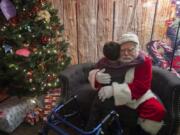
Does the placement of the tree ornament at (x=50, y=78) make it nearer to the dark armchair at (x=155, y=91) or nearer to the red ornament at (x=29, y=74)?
the red ornament at (x=29, y=74)

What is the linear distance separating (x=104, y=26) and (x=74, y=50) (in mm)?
475

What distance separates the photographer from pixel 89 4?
8.91 ft

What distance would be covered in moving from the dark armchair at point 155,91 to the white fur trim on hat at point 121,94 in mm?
109

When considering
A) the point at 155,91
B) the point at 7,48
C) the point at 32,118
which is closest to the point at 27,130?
the point at 32,118

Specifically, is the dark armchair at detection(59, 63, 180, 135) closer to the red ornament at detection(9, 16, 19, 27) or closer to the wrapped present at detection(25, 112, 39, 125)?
the wrapped present at detection(25, 112, 39, 125)

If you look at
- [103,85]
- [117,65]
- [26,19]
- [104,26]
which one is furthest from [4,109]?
[104,26]

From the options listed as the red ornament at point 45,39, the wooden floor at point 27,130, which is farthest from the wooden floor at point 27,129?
the red ornament at point 45,39

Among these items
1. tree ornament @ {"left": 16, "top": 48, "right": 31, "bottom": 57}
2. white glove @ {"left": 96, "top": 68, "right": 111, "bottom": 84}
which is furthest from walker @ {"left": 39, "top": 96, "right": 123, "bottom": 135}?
tree ornament @ {"left": 16, "top": 48, "right": 31, "bottom": 57}

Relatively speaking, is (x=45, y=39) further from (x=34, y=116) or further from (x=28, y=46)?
(x=34, y=116)

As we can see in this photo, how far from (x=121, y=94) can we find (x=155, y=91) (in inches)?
17.9

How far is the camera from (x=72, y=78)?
86.8 inches

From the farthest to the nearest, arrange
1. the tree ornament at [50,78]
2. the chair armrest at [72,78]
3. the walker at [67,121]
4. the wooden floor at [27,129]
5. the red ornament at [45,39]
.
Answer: the tree ornament at [50,78] → the red ornament at [45,39] → the wooden floor at [27,129] → the chair armrest at [72,78] → the walker at [67,121]

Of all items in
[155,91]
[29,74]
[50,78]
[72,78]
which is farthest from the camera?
[50,78]

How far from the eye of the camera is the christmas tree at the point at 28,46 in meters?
2.25
